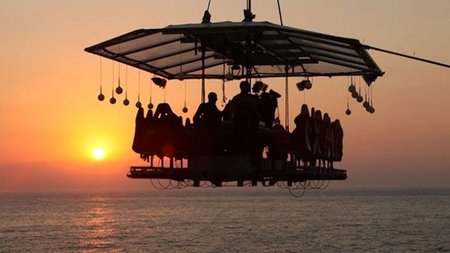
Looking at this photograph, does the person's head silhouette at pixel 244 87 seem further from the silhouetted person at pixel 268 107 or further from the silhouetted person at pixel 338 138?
the silhouetted person at pixel 338 138

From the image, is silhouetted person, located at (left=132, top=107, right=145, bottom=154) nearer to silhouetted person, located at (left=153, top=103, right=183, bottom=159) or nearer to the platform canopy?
silhouetted person, located at (left=153, top=103, right=183, bottom=159)

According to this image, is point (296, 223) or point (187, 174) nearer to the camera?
point (187, 174)

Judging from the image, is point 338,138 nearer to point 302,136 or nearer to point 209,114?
point 302,136

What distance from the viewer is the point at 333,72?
100ft

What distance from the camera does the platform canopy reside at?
23.5 m

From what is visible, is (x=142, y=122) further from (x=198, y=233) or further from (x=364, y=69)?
(x=198, y=233)

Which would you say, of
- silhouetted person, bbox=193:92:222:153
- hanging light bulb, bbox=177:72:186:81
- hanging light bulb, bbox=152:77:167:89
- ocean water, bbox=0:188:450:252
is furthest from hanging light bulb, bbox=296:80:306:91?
ocean water, bbox=0:188:450:252

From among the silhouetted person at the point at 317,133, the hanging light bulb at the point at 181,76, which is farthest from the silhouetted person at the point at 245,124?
the hanging light bulb at the point at 181,76

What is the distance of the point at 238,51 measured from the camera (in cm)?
2634

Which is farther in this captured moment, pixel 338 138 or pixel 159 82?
pixel 159 82

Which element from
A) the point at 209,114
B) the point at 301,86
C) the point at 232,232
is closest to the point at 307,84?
the point at 301,86

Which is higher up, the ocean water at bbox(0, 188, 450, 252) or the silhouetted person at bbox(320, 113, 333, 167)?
the silhouetted person at bbox(320, 113, 333, 167)

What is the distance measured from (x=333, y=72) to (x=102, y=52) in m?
7.38

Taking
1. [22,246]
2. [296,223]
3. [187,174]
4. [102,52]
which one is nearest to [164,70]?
[102,52]
